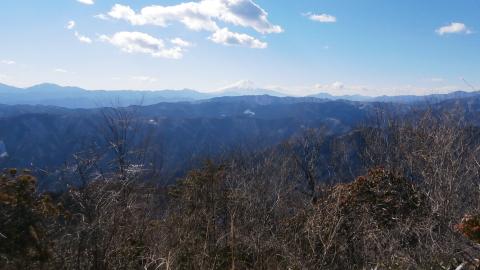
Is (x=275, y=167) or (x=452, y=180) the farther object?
(x=275, y=167)

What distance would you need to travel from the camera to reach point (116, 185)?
5.63m

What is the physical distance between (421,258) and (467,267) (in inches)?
33.7

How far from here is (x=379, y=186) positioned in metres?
13.1

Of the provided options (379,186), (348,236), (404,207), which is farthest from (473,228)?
(379,186)

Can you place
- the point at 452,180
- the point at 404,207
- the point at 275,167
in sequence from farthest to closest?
the point at 275,167 → the point at 404,207 → the point at 452,180

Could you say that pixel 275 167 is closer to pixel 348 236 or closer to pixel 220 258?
pixel 348 236

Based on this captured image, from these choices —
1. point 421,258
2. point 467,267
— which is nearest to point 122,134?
point 421,258

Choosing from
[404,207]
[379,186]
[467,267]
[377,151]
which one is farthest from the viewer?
[377,151]

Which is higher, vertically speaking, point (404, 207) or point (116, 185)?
point (116, 185)

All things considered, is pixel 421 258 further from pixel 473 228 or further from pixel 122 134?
pixel 122 134

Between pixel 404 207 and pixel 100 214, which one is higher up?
pixel 100 214

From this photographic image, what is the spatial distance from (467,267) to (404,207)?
744 cm

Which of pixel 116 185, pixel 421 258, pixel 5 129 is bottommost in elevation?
pixel 5 129

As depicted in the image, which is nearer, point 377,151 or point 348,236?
point 348,236
